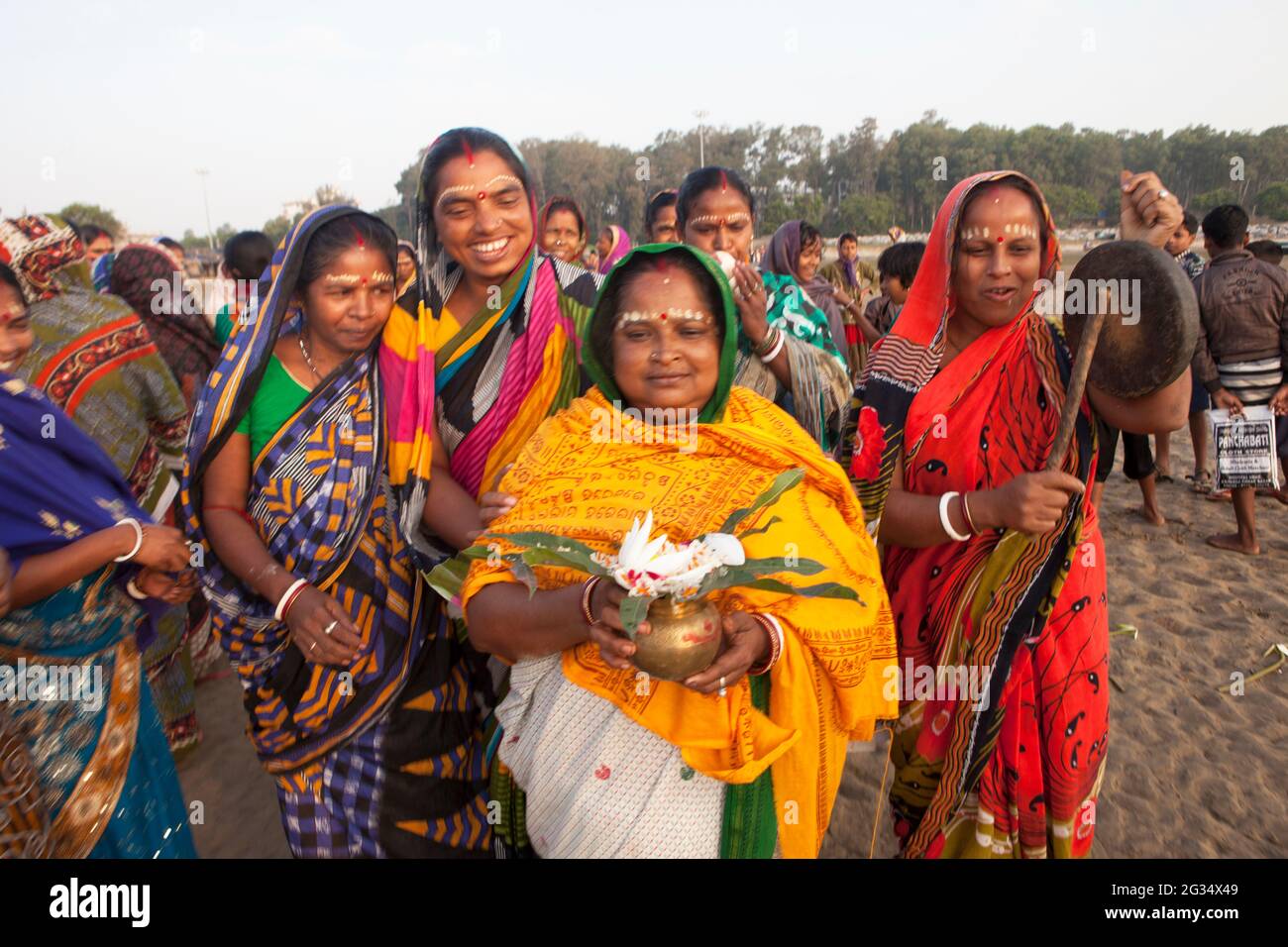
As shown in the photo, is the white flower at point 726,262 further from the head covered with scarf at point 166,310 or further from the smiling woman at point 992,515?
the head covered with scarf at point 166,310

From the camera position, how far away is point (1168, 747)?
3.84 meters

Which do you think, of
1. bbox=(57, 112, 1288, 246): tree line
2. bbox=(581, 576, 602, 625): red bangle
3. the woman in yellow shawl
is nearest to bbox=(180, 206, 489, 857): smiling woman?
the woman in yellow shawl

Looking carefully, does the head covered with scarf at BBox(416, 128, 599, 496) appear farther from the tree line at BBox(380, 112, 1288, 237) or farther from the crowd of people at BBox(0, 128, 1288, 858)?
the tree line at BBox(380, 112, 1288, 237)

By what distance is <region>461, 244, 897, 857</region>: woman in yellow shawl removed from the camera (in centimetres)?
179

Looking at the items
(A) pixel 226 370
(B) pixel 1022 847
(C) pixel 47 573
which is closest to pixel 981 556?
(B) pixel 1022 847

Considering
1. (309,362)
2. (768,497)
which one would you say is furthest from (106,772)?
(768,497)

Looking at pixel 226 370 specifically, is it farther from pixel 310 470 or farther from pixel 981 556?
pixel 981 556

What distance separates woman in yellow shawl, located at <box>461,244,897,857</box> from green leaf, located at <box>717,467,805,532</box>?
0.37ft

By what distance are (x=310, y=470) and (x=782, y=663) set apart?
1.46 metres

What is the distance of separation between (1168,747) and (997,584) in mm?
2380

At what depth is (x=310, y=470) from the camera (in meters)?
2.27

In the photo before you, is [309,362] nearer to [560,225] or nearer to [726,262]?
[726,262]

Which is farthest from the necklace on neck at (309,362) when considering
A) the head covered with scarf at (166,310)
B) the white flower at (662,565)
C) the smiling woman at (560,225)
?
the smiling woman at (560,225)

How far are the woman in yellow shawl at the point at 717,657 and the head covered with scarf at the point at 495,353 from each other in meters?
0.35
